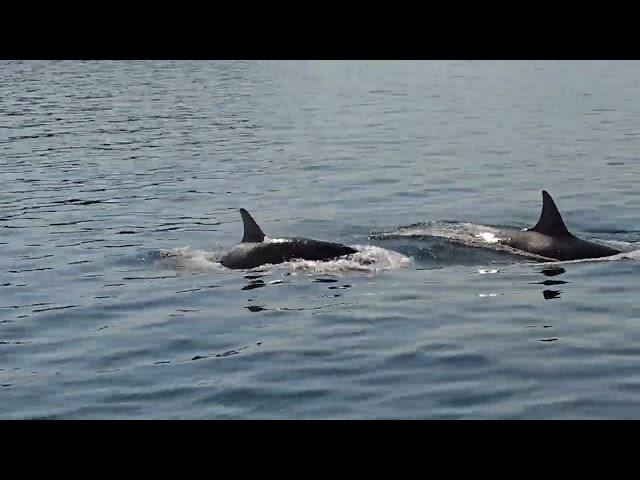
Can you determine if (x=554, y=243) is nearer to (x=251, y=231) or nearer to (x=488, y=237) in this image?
(x=488, y=237)

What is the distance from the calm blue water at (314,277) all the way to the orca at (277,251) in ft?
1.13

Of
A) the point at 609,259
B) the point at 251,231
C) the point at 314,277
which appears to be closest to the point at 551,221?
the point at 609,259

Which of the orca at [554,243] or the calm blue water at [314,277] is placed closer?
the calm blue water at [314,277]

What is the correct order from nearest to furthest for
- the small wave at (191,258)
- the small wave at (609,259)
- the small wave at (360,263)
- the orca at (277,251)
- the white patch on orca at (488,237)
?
the small wave at (360,263), the small wave at (609,259), the orca at (277,251), the small wave at (191,258), the white patch on orca at (488,237)

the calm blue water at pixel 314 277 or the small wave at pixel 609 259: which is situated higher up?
the small wave at pixel 609 259

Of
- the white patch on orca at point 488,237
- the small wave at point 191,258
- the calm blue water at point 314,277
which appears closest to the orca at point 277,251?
the small wave at point 191,258

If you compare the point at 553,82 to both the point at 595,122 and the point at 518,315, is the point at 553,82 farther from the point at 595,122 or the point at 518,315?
the point at 518,315

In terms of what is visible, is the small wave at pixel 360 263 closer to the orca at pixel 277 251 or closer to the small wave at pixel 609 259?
the orca at pixel 277 251

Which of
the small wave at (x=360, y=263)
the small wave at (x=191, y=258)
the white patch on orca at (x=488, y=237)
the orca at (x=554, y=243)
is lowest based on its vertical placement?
the small wave at (x=191, y=258)

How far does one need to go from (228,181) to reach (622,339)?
653 inches

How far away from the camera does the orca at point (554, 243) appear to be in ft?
53.6

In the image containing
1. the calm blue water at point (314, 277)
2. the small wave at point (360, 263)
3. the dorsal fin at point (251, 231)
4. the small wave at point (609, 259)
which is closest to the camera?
the calm blue water at point (314, 277)
